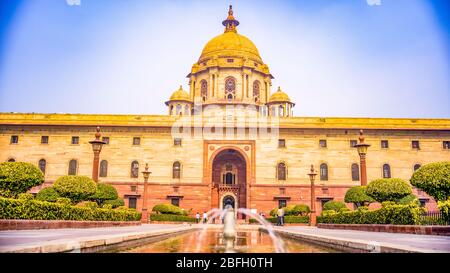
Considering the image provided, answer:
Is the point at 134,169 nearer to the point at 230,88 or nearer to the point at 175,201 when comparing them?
the point at 175,201

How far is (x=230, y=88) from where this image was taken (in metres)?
41.2

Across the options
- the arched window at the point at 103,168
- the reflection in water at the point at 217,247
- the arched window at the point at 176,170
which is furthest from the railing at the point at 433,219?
the arched window at the point at 103,168

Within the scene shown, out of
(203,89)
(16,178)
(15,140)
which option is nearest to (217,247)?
(16,178)

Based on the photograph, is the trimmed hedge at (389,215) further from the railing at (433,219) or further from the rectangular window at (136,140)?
the rectangular window at (136,140)

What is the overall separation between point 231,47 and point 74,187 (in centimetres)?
2870

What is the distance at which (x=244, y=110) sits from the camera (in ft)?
131

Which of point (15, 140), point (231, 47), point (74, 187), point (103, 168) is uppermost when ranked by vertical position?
point (231, 47)

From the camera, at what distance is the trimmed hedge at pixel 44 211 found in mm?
11000

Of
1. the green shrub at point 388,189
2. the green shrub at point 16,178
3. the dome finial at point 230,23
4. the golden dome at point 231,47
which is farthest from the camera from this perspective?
the dome finial at point 230,23

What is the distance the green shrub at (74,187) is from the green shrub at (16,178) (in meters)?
2.00

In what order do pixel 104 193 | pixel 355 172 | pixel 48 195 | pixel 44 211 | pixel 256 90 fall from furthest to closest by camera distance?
pixel 256 90
pixel 355 172
pixel 104 193
pixel 48 195
pixel 44 211
